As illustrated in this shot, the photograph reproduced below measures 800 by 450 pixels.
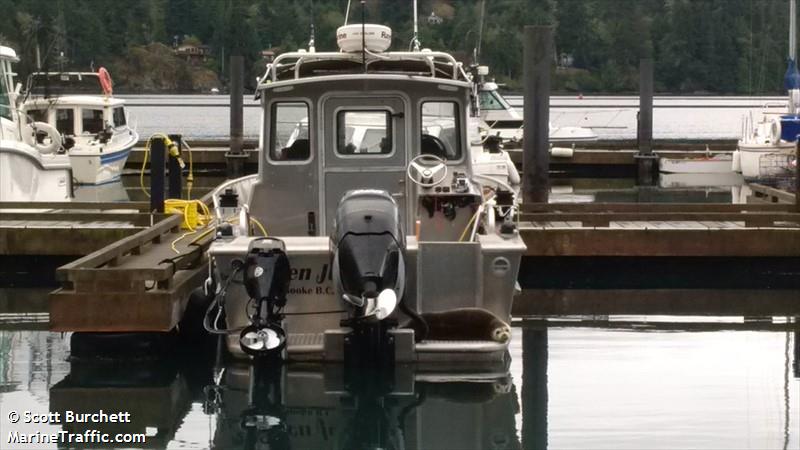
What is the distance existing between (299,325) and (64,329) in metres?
2.00

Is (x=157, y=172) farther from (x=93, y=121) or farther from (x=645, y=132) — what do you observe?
(x=645, y=132)

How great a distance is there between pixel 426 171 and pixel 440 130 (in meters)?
1.02

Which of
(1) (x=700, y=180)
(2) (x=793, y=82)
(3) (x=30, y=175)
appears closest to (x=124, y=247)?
(3) (x=30, y=175)

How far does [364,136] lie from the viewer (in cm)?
1391

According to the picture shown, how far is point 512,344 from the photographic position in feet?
46.2

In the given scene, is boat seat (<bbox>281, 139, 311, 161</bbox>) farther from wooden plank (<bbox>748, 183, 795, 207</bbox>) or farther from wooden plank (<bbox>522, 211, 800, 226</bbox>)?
wooden plank (<bbox>748, 183, 795, 207</bbox>)

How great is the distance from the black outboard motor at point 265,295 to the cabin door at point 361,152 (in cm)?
213

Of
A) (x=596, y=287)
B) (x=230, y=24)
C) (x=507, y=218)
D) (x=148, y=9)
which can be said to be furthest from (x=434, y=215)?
(x=148, y=9)

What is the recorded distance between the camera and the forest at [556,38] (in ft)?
241

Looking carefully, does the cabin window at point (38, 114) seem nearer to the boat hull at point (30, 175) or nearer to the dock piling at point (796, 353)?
the boat hull at point (30, 175)

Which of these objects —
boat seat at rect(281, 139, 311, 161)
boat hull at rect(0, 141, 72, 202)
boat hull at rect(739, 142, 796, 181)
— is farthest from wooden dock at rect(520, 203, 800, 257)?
boat hull at rect(739, 142, 796, 181)

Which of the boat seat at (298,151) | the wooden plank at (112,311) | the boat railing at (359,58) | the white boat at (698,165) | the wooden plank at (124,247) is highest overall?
the boat railing at (359,58)

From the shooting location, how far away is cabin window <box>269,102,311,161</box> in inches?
546

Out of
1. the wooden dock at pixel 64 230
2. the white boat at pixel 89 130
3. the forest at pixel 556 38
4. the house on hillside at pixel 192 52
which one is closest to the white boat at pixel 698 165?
the white boat at pixel 89 130
